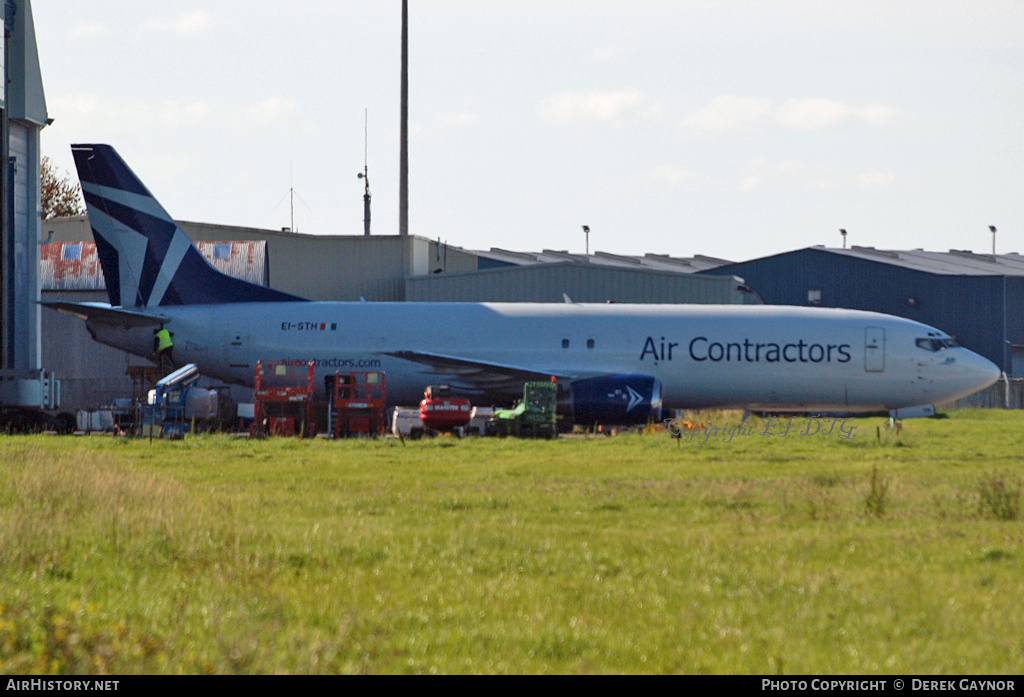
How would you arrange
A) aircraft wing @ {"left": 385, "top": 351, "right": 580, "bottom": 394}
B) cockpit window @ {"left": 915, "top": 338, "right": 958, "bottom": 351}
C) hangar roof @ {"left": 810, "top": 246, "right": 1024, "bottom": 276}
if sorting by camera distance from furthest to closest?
hangar roof @ {"left": 810, "top": 246, "right": 1024, "bottom": 276} → cockpit window @ {"left": 915, "top": 338, "right": 958, "bottom": 351} → aircraft wing @ {"left": 385, "top": 351, "right": 580, "bottom": 394}

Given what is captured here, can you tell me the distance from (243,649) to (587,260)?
10059cm

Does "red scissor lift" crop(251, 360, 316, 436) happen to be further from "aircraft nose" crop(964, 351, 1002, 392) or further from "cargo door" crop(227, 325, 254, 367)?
"aircraft nose" crop(964, 351, 1002, 392)

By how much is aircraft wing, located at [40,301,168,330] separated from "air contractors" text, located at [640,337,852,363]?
1731 cm

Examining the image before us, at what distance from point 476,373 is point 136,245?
1217 cm

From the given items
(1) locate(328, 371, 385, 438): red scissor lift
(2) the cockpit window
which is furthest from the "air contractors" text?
(1) locate(328, 371, 385, 438): red scissor lift

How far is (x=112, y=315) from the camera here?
A: 36.7 meters

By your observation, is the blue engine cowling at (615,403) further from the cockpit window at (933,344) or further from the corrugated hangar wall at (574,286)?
the corrugated hangar wall at (574,286)

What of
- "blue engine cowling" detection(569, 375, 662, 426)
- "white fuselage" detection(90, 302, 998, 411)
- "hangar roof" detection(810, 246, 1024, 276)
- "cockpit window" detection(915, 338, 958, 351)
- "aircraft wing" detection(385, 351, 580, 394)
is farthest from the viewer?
"hangar roof" detection(810, 246, 1024, 276)

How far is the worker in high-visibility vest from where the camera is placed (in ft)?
122

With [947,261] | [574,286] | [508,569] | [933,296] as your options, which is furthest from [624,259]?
[508,569]

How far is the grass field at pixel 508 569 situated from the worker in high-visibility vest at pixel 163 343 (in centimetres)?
1603

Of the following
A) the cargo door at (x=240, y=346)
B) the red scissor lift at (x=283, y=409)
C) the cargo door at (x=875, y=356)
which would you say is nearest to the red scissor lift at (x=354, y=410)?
the red scissor lift at (x=283, y=409)

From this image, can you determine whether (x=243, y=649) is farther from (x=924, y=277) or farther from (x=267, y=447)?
(x=924, y=277)

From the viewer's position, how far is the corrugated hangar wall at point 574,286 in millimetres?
50406
